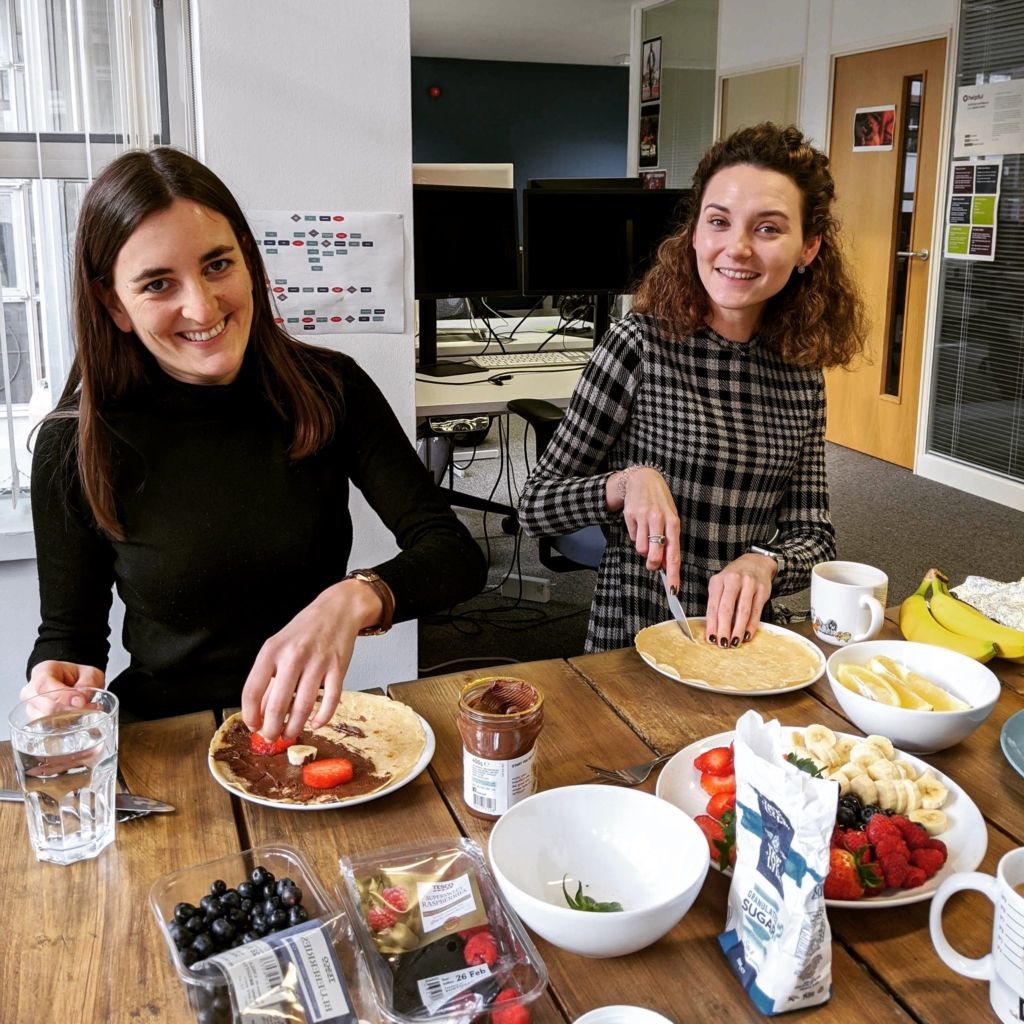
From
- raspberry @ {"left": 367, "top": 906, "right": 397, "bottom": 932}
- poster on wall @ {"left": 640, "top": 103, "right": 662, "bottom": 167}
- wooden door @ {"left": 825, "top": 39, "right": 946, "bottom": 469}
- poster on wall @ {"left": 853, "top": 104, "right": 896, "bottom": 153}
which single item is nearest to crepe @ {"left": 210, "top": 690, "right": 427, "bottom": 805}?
raspberry @ {"left": 367, "top": 906, "right": 397, "bottom": 932}

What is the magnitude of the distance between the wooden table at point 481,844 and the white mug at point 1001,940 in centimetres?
3

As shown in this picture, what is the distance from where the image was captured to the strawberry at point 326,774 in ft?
3.60

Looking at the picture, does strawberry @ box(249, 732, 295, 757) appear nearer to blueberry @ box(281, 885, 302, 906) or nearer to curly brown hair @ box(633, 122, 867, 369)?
blueberry @ box(281, 885, 302, 906)

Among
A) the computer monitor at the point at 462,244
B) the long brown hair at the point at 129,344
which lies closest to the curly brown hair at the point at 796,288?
the long brown hair at the point at 129,344

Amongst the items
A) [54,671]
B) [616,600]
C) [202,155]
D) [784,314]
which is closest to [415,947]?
[54,671]

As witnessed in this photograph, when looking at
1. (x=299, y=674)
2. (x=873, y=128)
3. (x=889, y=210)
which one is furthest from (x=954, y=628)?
(x=873, y=128)

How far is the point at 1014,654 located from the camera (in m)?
1.46

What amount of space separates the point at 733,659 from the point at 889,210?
473cm

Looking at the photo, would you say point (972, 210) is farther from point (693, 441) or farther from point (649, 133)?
point (693, 441)

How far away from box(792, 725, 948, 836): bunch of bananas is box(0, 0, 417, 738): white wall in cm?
147

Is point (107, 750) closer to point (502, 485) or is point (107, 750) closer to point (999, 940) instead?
point (999, 940)

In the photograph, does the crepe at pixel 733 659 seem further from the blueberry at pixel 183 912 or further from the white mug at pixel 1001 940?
the blueberry at pixel 183 912

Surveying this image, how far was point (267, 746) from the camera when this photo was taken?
3.83 ft

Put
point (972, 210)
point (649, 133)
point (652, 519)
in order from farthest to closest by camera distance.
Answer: point (649, 133), point (972, 210), point (652, 519)
